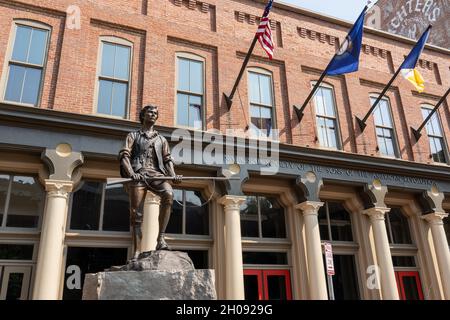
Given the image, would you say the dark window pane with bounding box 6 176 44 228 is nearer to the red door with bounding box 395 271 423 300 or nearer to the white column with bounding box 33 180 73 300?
the white column with bounding box 33 180 73 300

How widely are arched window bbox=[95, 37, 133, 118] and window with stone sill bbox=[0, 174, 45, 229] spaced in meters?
2.60

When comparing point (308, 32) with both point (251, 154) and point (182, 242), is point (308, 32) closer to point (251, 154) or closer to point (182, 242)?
point (251, 154)

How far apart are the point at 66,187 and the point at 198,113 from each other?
4509 mm

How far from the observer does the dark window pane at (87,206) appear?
32.1 feet

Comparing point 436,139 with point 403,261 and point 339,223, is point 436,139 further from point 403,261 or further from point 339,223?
point 339,223

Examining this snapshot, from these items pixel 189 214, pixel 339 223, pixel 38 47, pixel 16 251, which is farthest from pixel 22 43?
pixel 339 223

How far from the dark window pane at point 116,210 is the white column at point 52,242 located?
1103 mm

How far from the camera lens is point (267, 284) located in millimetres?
11055

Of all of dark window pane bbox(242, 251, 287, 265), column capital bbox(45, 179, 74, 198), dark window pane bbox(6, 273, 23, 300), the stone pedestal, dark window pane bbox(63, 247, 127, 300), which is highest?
column capital bbox(45, 179, 74, 198)

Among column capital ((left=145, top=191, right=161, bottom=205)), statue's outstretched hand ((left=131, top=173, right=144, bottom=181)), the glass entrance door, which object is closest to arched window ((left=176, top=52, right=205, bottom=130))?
column capital ((left=145, top=191, right=161, bottom=205))

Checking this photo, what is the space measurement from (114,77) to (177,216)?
4381 millimetres

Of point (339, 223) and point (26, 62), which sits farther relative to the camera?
point (339, 223)

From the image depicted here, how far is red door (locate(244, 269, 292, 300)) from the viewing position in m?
10.8

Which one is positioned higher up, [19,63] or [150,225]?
[19,63]
